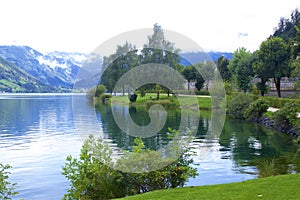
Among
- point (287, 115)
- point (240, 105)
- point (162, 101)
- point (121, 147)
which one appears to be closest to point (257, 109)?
point (240, 105)

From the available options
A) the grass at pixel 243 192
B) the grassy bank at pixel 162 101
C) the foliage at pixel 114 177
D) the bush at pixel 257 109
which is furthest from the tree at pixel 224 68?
the grass at pixel 243 192

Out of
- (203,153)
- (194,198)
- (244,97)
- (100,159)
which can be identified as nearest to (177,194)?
(194,198)

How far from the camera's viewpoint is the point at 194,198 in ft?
32.3

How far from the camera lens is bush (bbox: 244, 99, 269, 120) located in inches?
1750

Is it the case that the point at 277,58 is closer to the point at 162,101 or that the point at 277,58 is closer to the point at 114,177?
the point at 162,101

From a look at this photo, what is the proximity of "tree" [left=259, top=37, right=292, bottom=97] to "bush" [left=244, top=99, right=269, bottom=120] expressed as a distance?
457 inches

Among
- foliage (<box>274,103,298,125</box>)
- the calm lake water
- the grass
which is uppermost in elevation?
foliage (<box>274,103,298,125</box>)

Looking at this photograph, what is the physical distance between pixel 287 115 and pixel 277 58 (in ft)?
75.9

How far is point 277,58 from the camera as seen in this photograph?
182 ft

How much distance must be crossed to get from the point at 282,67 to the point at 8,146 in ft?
A: 142

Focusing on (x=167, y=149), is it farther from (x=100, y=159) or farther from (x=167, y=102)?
(x=167, y=102)

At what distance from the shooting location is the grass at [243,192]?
9.72m

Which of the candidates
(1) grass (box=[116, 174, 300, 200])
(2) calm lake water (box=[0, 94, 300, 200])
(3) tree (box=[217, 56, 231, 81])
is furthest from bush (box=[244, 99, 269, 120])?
(3) tree (box=[217, 56, 231, 81])

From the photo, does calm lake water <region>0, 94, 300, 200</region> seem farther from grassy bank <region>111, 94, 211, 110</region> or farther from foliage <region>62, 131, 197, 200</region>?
grassy bank <region>111, 94, 211, 110</region>
